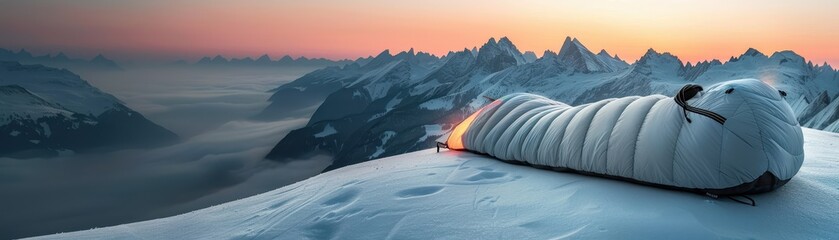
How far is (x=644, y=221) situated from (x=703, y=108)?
2.40m

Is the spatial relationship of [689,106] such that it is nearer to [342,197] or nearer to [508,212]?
[508,212]

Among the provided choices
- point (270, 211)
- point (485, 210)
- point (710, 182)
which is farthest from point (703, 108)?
point (270, 211)

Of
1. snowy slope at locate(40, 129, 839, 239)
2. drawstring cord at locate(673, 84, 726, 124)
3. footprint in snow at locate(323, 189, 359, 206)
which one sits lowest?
snowy slope at locate(40, 129, 839, 239)

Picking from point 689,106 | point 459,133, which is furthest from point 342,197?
point 459,133

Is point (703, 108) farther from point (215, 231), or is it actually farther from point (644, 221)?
point (215, 231)

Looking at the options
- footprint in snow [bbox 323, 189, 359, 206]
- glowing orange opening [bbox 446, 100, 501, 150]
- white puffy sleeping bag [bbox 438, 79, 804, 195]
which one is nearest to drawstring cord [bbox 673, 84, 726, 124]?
white puffy sleeping bag [bbox 438, 79, 804, 195]

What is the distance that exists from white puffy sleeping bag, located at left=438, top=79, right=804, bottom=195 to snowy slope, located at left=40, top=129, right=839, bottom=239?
0.23m

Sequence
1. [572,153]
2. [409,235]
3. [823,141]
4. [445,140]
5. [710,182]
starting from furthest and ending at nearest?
[445,140] < [823,141] < [572,153] < [710,182] < [409,235]

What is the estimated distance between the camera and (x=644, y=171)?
5875 mm

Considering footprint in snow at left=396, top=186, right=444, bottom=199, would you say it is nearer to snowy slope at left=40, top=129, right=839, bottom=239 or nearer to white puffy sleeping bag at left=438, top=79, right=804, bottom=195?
snowy slope at left=40, top=129, right=839, bottom=239

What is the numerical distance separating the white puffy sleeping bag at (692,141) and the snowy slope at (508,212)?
0.23m

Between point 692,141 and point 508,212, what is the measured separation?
8.66 ft

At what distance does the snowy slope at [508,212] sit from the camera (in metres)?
4.29

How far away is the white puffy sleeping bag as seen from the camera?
5203mm
